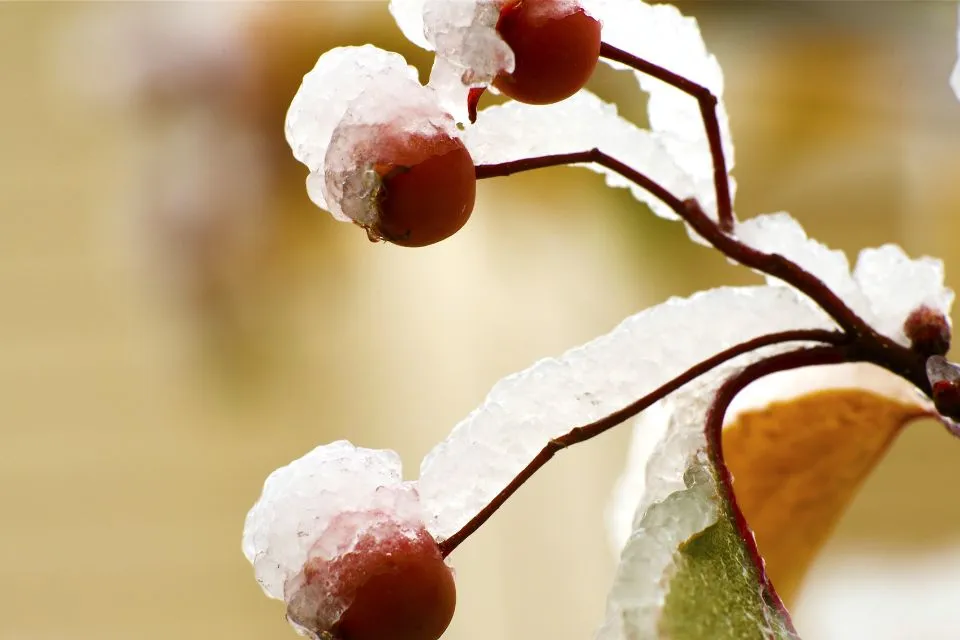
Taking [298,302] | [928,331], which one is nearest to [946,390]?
[928,331]

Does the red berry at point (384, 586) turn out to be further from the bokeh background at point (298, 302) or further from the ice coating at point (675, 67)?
the bokeh background at point (298, 302)

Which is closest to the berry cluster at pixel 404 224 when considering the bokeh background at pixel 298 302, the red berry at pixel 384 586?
the red berry at pixel 384 586

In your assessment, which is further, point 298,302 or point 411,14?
point 298,302

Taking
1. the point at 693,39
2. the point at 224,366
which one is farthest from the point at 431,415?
the point at 693,39

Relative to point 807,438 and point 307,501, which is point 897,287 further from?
point 307,501

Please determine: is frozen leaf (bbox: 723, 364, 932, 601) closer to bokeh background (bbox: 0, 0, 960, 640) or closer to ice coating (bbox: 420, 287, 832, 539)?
ice coating (bbox: 420, 287, 832, 539)

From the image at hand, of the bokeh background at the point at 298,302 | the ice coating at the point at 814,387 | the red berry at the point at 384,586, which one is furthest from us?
the bokeh background at the point at 298,302
